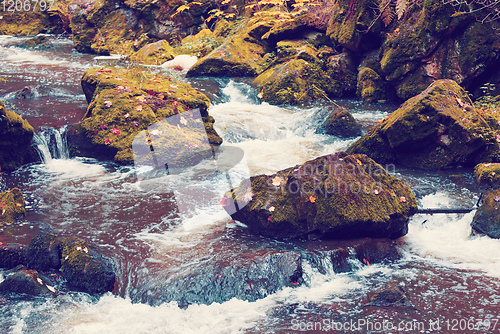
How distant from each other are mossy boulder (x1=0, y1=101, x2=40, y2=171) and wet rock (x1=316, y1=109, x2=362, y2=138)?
6.25 meters

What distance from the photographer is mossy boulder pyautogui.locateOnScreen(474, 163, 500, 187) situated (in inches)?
246

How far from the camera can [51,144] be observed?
295 inches

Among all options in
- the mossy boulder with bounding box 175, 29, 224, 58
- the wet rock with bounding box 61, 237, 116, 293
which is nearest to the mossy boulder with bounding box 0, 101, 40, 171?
the wet rock with bounding box 61, 237, 116, 293

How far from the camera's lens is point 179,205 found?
18.9 feet

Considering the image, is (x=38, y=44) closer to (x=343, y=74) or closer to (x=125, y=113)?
(x=125, y=113)

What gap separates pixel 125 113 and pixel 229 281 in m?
4.72

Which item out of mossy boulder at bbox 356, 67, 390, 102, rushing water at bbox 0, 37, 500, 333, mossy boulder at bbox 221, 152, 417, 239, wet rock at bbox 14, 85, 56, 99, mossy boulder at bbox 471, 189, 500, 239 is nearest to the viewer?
rushing water at bbox 0, 37, 500, 333

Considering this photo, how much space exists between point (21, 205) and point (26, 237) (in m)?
0.83

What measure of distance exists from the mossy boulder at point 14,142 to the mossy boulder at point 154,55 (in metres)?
8.54

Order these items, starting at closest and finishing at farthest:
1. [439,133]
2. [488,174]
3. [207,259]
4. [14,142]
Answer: [207,259]
[488,174]
[14,142]
[439,133]

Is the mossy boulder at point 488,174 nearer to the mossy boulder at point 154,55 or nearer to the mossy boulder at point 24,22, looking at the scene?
the mossy boulder at point 154,55

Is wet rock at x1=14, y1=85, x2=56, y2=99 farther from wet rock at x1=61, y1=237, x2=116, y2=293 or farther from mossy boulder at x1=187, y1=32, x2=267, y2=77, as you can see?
wet rock at x1=61, y1=237, x2=116, y2=293

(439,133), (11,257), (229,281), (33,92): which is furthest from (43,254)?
(33,92)

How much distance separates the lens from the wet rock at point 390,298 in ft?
12.1
